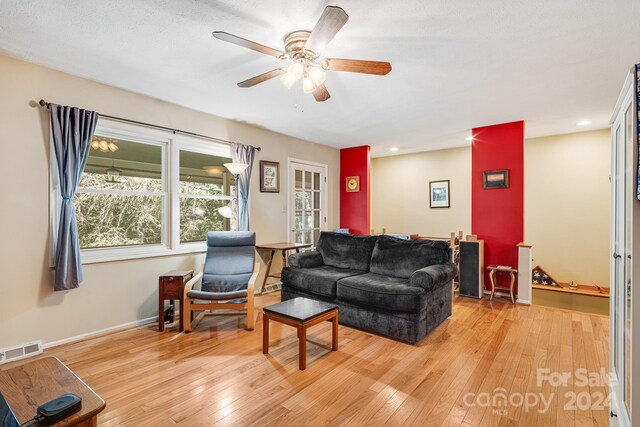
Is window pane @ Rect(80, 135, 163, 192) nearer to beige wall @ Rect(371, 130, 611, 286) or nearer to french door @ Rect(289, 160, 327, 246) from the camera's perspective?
french door @ Rect(289, 160, 327, 246)

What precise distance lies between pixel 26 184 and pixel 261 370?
2552 mm

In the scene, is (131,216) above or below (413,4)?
below

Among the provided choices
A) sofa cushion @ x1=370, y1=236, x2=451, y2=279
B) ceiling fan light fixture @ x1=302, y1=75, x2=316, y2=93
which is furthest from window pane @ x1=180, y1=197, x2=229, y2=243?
ceiling fan light fixture @ x1=302, y1=75, x2=316, y2=93

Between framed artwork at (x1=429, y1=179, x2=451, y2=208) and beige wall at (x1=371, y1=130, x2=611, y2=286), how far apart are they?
0.11m

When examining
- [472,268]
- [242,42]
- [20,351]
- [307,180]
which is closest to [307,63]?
[242,42]

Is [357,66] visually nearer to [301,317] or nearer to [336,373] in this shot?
[301,317]

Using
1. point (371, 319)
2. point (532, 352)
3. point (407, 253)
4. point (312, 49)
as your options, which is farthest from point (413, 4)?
point (532, 352)

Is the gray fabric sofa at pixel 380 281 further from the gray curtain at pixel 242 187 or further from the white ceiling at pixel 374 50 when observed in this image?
the white ceiling at pixel 374 50

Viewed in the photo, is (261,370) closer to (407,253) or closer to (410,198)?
(407,253)

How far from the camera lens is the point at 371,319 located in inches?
120

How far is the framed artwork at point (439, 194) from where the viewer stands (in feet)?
20.7

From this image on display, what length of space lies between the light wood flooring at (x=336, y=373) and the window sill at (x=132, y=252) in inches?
29.9

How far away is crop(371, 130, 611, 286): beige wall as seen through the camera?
15.8ft

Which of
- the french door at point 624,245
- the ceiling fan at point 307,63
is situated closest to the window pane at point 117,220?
the ceiling fan at point 307,63
